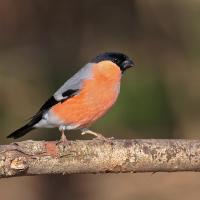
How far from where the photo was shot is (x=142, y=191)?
7.87 m

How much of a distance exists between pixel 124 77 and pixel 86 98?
293cm

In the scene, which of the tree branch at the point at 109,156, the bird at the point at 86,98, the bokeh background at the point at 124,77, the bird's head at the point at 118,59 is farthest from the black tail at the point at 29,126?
the bokeh background at the point at 124,77

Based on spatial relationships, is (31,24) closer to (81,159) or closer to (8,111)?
(8,111)

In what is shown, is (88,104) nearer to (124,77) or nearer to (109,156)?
(109,156)

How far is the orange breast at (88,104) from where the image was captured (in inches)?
167

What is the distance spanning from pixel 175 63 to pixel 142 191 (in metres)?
1.52

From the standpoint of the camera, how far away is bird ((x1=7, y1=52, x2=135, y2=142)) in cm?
424

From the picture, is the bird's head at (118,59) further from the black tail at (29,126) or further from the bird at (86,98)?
the black tail at (29,126)

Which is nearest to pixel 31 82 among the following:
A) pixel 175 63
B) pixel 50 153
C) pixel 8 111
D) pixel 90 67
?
pixel 8 111

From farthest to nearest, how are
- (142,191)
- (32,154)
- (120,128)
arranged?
(142,191) < (120,128) < (32,154)

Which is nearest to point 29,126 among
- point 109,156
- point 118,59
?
point 118,59

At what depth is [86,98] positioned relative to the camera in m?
4.25

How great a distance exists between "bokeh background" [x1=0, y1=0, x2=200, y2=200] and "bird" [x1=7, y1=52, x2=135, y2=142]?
237 cm

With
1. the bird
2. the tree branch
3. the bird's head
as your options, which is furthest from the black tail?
the tree branch
